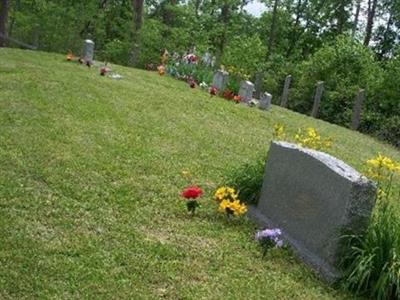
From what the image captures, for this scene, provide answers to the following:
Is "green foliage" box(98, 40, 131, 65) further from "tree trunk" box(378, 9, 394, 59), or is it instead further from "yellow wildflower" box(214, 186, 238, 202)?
"tree trunk" box(378, 9, 394, 59)

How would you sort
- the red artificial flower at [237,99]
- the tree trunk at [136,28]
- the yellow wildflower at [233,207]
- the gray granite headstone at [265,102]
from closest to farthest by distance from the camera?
the yellow wildflower at [233,207] < the red artificial flower at [237,99] < the gray granite headstone at [265,102] < the tree trunk at [136,28]

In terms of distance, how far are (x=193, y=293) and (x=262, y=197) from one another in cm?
259

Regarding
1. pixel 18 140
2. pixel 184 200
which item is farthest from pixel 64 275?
pixel 18 140

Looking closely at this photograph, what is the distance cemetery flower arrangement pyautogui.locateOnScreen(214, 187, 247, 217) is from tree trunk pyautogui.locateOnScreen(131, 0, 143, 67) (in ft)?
56.2

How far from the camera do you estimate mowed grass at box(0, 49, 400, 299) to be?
508 centimetres

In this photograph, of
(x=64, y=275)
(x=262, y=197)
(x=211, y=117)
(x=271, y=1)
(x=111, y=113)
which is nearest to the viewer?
(x=64, y=275)

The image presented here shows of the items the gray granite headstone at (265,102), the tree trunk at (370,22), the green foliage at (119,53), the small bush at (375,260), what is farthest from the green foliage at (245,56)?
the small bush at (375,260)

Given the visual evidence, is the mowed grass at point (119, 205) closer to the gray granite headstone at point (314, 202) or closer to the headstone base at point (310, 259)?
the headstone base at point (310, 259)

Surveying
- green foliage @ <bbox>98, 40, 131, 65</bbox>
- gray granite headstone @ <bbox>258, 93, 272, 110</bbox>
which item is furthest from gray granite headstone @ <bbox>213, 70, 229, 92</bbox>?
green foliage @ <bbox>98, 40, 131, 65</bbox>

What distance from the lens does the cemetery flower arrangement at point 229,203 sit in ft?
23.1

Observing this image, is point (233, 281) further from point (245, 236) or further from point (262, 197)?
point (262, 197)

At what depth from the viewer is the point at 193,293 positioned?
501 centimetres

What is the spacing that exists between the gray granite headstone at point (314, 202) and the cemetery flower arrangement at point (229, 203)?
10.4 inches

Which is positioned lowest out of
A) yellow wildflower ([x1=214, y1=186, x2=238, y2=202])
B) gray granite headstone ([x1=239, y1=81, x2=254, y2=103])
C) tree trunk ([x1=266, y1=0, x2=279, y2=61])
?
yellow wildflower ([x1=214, y1=186, x2=238, y2=202])
